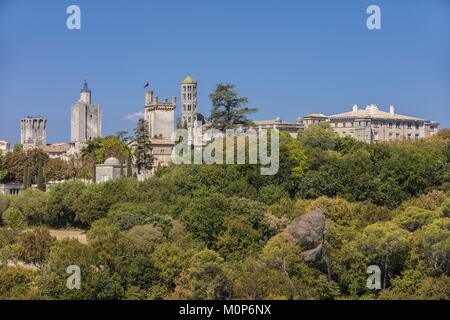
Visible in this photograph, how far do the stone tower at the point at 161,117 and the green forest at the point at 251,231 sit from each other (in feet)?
155

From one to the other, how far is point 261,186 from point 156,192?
17.8 ft

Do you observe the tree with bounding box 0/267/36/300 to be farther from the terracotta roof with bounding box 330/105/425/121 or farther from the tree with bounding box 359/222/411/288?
the terracotta roof with bounding box 330/105/425/121

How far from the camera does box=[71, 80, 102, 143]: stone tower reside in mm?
138250

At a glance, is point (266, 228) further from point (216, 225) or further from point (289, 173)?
point (289, 173)

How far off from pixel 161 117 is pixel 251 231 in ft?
226

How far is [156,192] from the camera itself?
55.1 meters

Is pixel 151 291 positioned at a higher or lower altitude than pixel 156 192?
lower

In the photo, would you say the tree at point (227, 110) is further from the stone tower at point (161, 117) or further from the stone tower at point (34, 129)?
the stone tower at point (34, 129)

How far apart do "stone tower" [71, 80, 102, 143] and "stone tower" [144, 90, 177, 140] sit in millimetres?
25039

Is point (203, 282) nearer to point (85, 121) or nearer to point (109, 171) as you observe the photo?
point (109, 171)

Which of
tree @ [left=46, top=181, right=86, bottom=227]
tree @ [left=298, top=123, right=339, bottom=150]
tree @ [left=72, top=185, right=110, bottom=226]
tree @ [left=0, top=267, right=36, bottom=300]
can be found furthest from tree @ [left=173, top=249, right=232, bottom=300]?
tree @ [left=298, top=123, right=339, bottom=150]

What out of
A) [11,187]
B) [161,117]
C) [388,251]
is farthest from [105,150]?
[388,251]

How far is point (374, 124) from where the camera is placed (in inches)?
4124

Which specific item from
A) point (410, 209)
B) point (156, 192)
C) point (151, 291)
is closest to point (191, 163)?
point (156, 192)
